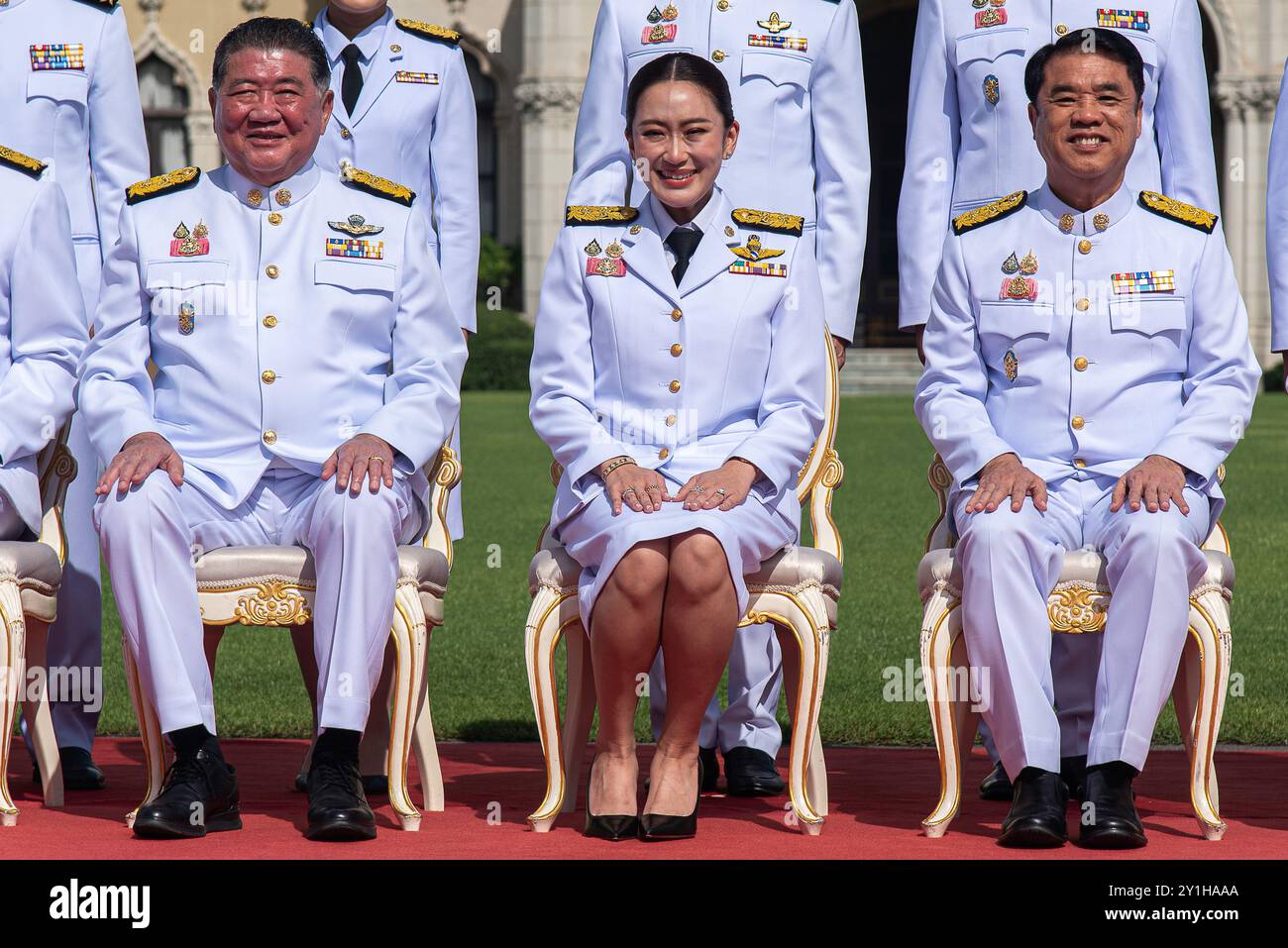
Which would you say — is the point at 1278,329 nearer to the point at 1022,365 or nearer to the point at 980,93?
the point at 1022,365

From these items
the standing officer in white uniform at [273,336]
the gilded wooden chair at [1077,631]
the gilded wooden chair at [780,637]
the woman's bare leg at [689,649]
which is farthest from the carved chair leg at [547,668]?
the gilded wooden chair at [1077,631]

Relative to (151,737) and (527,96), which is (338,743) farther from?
(527,96)

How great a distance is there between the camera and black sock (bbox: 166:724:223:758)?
464 cm

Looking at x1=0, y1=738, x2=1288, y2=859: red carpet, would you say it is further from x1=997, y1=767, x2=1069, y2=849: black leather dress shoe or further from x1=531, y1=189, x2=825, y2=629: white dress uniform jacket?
x1=531, y1=189, x2=825, y2=629: white dress uniform jacket

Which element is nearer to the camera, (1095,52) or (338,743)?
(338,743)

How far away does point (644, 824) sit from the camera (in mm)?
4613

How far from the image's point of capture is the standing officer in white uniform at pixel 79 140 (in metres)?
5.68

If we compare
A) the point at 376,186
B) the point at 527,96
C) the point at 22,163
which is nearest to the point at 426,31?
the point at 376,186

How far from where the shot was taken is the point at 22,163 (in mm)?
5285

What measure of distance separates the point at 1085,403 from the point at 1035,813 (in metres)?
1.06

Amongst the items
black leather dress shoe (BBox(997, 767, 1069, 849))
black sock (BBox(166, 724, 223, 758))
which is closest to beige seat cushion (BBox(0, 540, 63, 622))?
black sock (BBox(166, 724, 223, 758))

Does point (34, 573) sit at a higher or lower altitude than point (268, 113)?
lower

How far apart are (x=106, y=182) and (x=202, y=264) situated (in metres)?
0.84

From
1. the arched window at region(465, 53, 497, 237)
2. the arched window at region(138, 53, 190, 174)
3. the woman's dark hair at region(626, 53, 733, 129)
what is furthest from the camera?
the arched window at region(465, 53, 497, 237)
